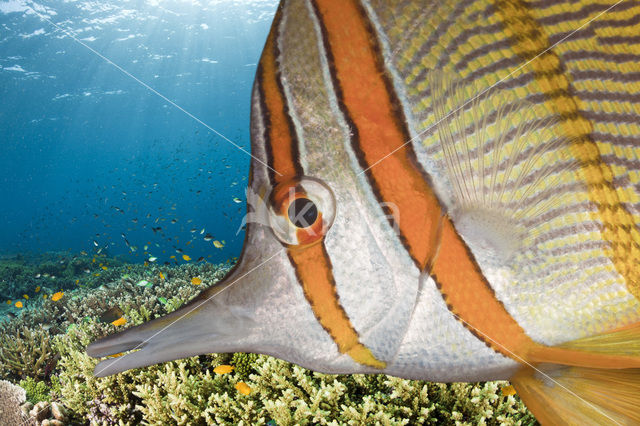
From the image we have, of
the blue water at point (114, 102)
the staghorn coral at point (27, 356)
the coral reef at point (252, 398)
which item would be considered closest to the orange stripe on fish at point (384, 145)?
the coral reef at point (252, 398)

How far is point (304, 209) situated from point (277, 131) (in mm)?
164

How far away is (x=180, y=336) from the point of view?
2.25 feet

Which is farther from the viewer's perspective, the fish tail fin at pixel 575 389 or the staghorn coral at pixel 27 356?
the staghorn coral at pixel 27 356

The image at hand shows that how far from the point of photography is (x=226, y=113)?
2218 inches

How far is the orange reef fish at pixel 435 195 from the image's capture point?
670mm

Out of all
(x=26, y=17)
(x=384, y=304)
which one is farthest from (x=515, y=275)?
(x=26, y=17)

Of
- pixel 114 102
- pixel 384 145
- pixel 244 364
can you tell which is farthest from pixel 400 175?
pixel 114 102

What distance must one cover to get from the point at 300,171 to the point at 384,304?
31cm

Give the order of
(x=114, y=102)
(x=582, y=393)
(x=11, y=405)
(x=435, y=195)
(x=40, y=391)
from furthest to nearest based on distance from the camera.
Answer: (x=114, y=102), (x=40, y=391), (x=11, y=405), (x=582, y=393), (x=435, y=195)

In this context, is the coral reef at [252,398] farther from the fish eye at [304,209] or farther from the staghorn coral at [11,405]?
the fish eye at [304,209]

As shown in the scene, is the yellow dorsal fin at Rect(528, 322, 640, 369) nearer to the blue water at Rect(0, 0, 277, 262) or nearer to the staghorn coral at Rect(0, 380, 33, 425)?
the staghorn coral at Rect(0, 380, 33, 425)

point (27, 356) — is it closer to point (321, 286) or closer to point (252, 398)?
point (252, 398)

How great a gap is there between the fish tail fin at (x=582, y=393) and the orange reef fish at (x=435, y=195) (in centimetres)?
12

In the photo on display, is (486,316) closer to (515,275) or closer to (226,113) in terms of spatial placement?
(515,275)
